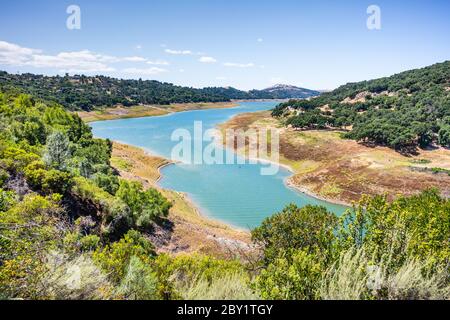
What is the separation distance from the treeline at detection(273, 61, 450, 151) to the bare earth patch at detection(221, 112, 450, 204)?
3.88 metres

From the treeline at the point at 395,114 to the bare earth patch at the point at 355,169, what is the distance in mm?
3876

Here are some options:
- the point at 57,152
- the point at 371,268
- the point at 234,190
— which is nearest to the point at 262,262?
the point at 371,268

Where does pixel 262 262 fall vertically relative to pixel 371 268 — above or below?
below

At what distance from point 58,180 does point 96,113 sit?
5864 inches

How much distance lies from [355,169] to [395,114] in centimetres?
4376

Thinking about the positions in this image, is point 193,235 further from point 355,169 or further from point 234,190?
point 355,169

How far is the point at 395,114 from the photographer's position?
101250mm

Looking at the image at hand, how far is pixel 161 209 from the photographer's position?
4138cm

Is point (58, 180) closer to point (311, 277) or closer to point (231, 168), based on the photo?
point (311, 277)

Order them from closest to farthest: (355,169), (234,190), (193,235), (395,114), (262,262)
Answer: (262,262) < (193,235) < (234,190) < (355,169) < (395,114)

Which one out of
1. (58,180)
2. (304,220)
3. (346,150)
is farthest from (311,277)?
(346,150)

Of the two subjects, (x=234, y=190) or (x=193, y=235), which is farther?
(x=234, y=190)

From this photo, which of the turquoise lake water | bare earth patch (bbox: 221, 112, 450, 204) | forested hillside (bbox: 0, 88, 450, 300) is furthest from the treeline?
forested hillside (bbox: 0, 88, 450, 300)
